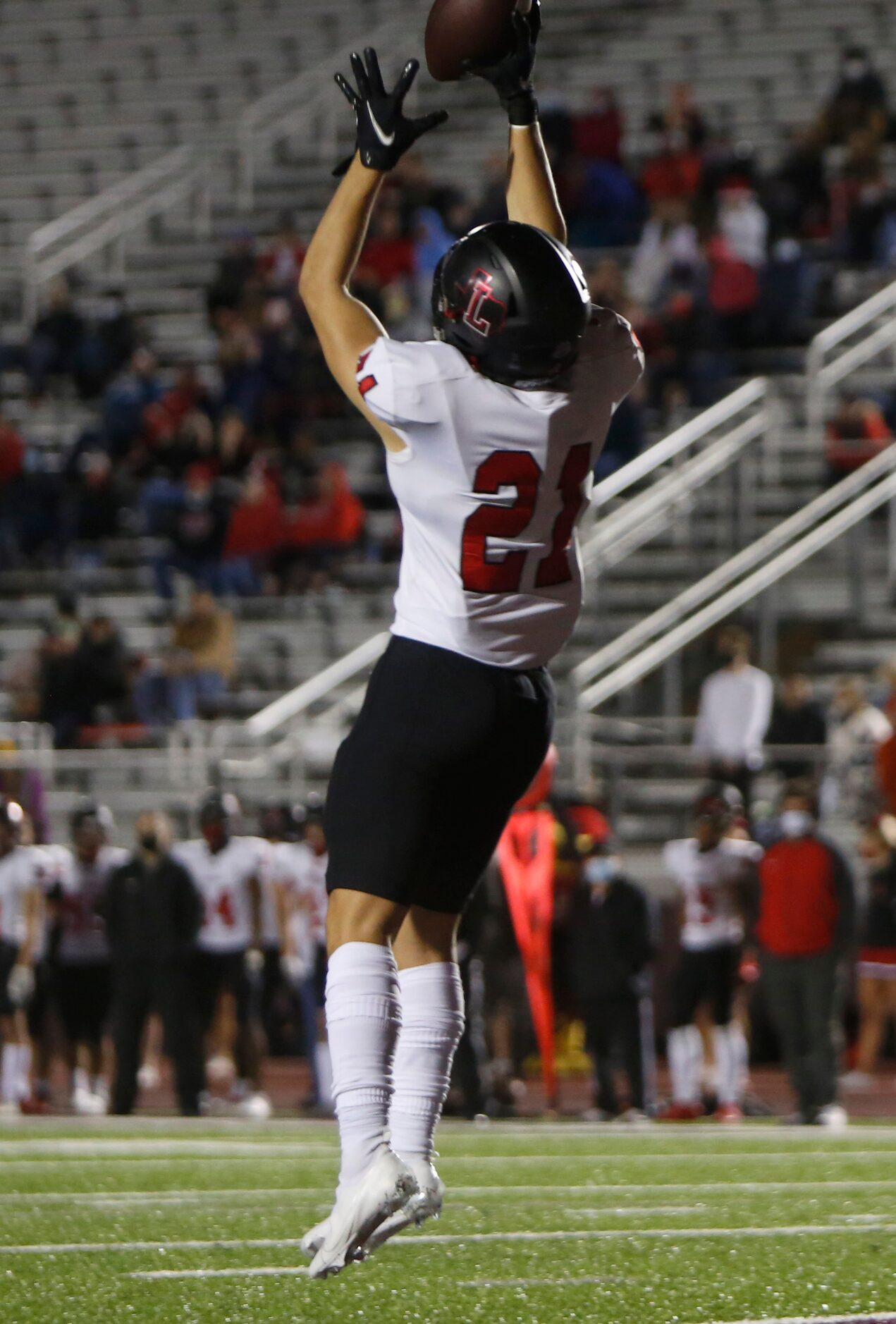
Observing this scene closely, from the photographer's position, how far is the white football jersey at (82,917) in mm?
11531

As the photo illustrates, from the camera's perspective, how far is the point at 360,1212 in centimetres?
372

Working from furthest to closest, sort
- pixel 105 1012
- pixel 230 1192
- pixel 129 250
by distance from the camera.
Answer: pixel 129 250
pixel 105 1012
pixel 230 1192

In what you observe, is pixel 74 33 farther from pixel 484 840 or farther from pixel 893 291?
pixel 484 840

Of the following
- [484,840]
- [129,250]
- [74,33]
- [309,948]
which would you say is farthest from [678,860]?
[74,33]

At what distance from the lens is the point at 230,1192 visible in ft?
20.7

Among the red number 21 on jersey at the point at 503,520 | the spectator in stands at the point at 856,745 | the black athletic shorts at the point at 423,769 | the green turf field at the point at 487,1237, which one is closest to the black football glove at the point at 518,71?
the red number 21 on jersey at the point at 503,520

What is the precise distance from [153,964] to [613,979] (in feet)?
6.76

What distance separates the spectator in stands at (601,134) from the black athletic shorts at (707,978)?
806 centimetres

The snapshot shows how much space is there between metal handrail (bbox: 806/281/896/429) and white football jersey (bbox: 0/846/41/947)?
233 inches

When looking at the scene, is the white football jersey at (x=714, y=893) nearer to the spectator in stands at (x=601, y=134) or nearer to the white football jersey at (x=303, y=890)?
the white football jersey at (x=303, y=890)

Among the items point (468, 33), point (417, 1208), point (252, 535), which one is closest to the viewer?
point (417, 1208)

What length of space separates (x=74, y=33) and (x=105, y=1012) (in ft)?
43.3

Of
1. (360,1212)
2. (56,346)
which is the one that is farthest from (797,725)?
(360,1212)

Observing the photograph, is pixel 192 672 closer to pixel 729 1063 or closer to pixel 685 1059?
pixel 685 1059
